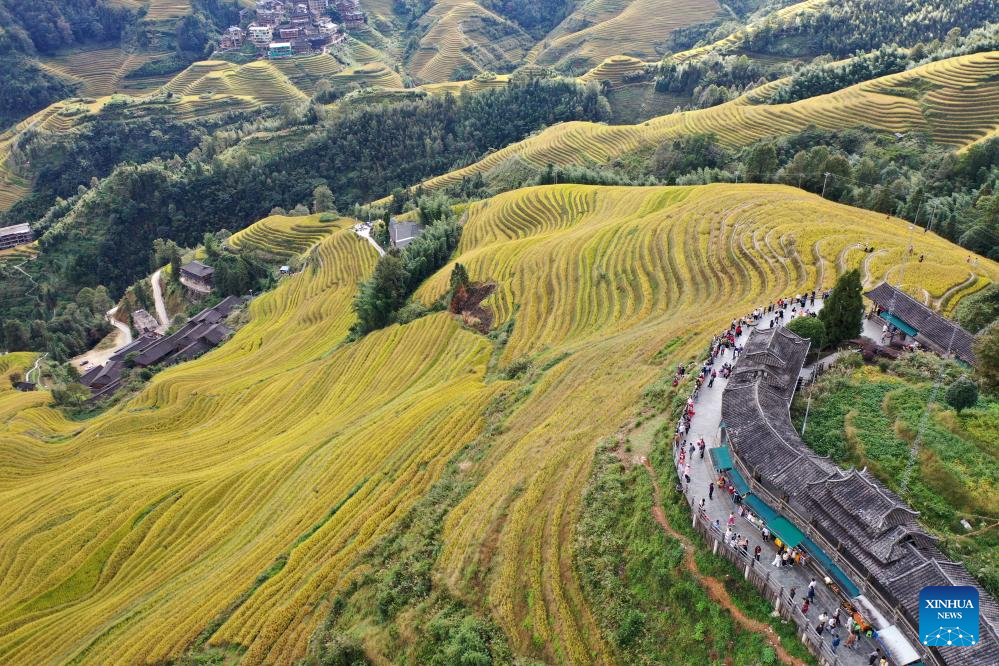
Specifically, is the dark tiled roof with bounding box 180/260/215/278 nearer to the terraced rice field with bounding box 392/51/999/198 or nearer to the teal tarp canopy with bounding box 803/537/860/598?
the terraced rice field with bounding box 392/51/999/198

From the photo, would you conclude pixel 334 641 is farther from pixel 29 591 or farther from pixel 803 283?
pixel 803 283

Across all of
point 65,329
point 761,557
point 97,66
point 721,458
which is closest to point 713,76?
point 65,329

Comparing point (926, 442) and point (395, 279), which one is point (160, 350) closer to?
point (395, 279)

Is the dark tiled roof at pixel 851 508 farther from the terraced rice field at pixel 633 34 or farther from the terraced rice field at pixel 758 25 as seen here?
the terraced rice field at pixel 633 34

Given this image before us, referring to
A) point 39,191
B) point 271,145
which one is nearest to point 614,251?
point 271,145

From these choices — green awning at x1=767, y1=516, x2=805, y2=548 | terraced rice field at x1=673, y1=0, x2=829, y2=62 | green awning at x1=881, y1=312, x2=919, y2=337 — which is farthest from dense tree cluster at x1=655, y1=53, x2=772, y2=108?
green awning at x1=767, y1=516, x2=805, y2=548

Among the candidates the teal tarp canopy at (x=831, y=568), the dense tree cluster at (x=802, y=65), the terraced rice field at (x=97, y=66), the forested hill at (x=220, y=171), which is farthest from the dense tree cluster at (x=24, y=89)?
the teal tarp canopy at (x=831, y=568)
